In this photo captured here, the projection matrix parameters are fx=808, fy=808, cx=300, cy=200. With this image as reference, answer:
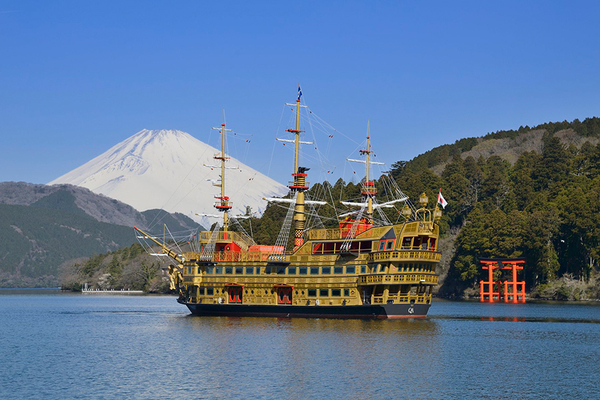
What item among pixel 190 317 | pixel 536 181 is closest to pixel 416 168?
pixel 536 181

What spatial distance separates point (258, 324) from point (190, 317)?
12201 millimetres

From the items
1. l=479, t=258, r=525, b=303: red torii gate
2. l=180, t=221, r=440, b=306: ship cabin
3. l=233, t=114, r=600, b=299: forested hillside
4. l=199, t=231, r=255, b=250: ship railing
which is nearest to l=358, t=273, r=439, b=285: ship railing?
l=180, t=221, r=440, b=306: ship cabin

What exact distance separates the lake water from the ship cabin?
2.20 meters

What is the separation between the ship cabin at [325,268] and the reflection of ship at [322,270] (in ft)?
0.24

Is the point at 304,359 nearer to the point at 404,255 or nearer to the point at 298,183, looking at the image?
the point at 404,255

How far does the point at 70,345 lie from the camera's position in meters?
49.0

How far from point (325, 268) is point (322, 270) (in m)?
0.32

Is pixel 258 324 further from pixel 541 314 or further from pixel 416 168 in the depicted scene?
pixel 416 168

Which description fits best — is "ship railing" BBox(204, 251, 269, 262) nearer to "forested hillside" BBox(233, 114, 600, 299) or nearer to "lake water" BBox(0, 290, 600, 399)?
"lake water" BBox(0, 290, 600, 399)

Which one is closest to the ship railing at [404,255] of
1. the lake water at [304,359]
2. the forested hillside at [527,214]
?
the lake water at [304,359]

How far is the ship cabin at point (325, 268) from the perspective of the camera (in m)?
58.2

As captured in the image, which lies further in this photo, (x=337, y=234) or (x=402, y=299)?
(x=337, y=234)

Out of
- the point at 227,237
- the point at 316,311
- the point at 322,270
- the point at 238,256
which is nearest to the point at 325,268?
the point at 322,270

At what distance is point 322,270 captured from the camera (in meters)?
61.9
